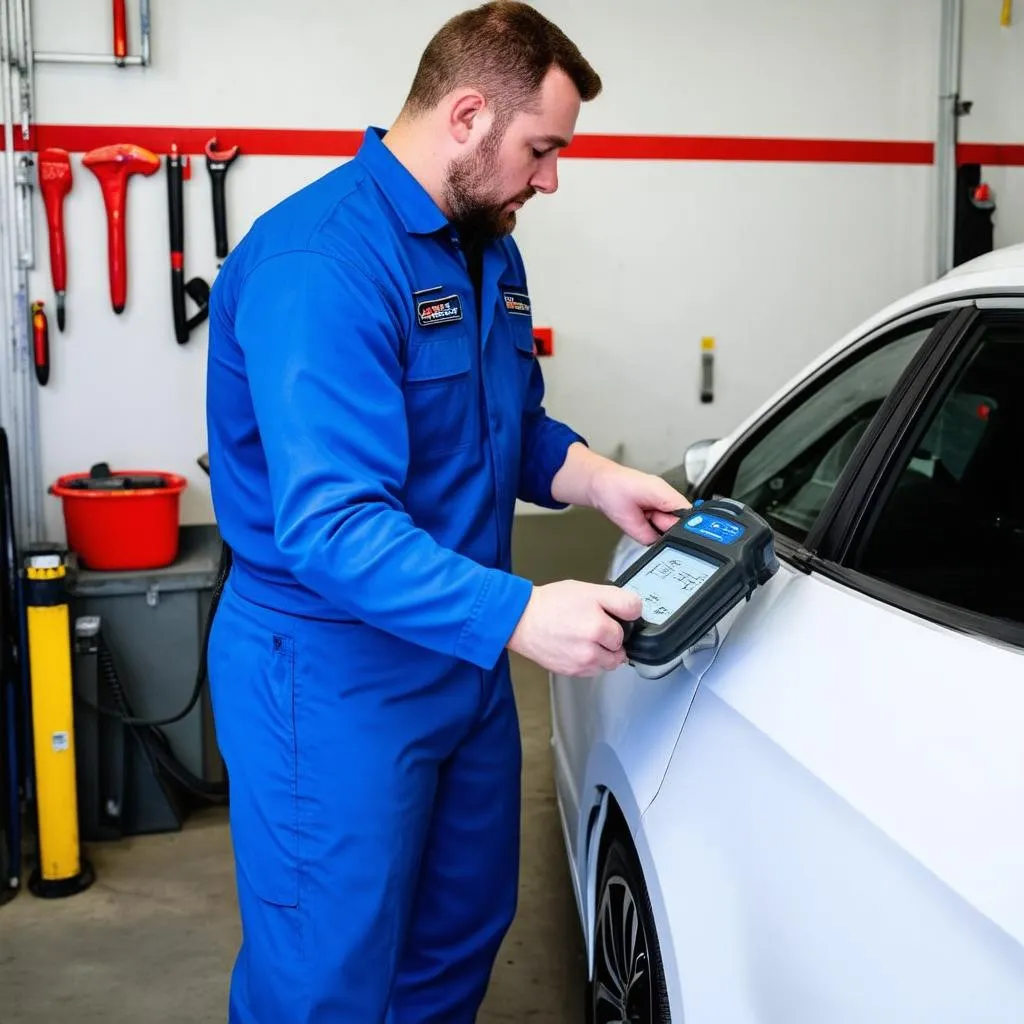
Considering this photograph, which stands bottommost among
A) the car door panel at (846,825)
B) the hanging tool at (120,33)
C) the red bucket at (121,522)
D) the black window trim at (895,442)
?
the red bucket at (121,522)

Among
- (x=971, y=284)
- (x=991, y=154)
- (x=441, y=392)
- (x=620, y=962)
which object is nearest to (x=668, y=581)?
(x=441, y=392)

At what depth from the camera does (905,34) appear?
4.46 meters

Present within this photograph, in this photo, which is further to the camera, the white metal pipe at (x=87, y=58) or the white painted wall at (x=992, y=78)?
the white painted wall at (x=992, y=78)

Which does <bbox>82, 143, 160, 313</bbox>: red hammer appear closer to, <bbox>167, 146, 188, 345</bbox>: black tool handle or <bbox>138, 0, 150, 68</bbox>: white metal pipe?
<bbox>167, 146, 188, 345</bbox>: black tool handle

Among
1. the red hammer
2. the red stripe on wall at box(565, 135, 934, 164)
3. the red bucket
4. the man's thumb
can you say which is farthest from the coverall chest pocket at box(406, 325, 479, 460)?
the red stripe on wall at box(565, 135, 934, 164)

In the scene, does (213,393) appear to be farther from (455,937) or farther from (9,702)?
(9,702)

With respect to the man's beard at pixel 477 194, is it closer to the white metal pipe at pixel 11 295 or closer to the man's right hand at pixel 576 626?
the man's right hand at pixel 576 626

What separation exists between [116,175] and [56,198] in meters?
0.21

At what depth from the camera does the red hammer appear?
392 cm

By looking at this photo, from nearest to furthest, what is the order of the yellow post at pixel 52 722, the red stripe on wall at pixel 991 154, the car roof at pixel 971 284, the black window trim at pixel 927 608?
the black window trim at pixel 927 608 → the car roof at pixel 971 284 → the yellow post at pixel 52 722 → the red stripe on wall at pixel 991 154

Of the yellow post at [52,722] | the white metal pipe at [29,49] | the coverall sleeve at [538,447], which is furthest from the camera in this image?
the white metal pipe at [29,49]

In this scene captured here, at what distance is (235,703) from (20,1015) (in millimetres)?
1255

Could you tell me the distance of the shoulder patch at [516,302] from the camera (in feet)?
6.09

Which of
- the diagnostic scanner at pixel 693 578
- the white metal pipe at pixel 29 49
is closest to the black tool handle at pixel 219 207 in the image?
the white metal pipe at pixel 29 49
